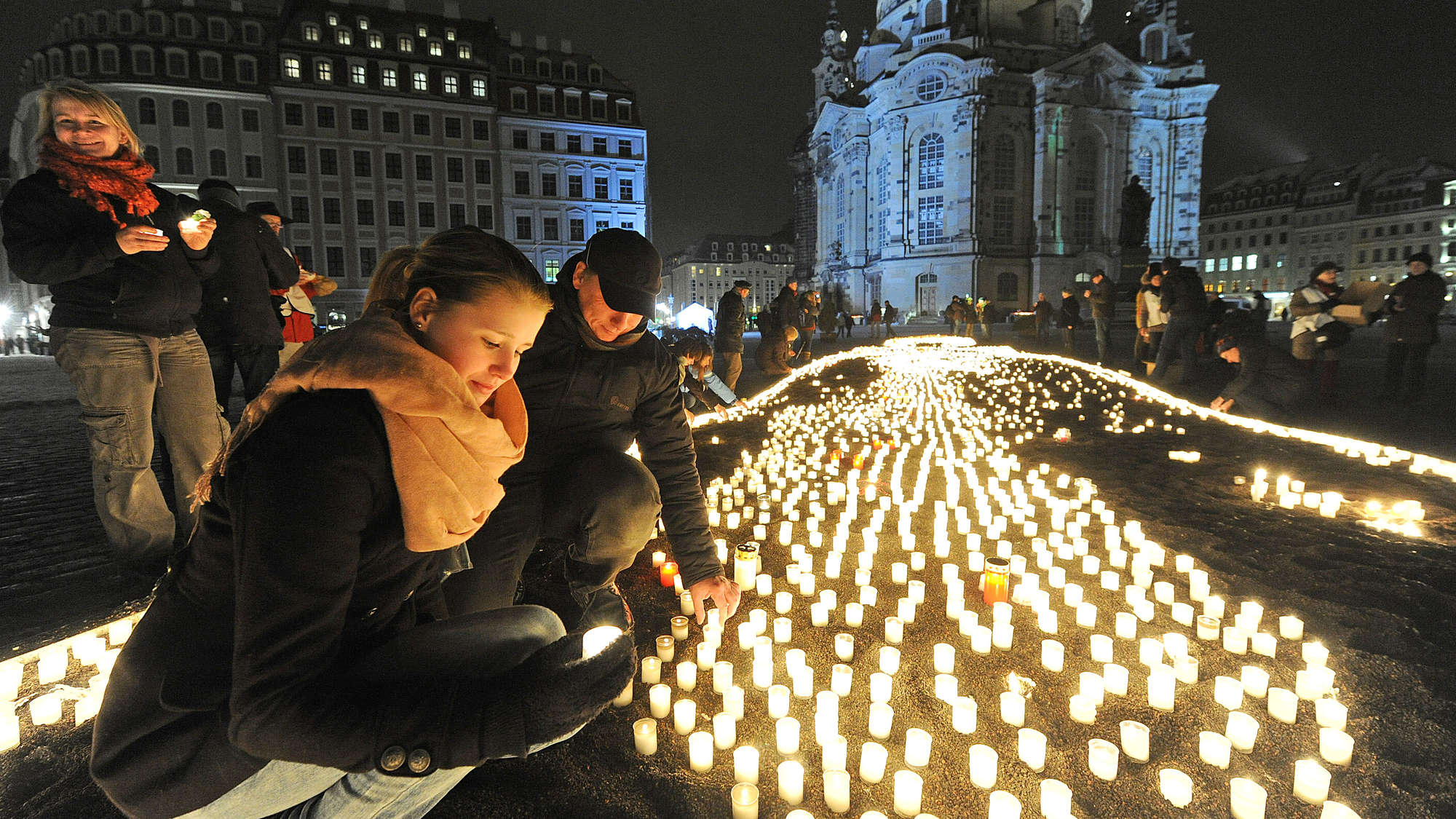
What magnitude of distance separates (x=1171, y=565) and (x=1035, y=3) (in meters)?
60.8

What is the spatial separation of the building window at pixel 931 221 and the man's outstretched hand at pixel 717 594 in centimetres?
4764

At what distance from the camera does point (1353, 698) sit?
8.43 feet

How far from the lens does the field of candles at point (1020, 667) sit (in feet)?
6.92

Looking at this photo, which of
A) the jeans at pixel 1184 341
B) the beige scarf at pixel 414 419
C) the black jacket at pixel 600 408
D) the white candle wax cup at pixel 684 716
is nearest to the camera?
the beige scarf at pixel 414 419

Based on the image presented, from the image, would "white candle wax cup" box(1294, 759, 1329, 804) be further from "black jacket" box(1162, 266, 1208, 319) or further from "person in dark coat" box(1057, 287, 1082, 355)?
"person in dark coat" box(1057, 287, 1082, 355)

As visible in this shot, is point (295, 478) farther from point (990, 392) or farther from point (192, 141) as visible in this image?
point (192, 141)

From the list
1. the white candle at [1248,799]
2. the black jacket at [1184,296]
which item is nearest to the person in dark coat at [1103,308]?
the black jacket at [1184,296]

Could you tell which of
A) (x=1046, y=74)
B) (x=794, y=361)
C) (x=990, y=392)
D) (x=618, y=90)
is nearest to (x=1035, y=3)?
(x=1046, y=74)

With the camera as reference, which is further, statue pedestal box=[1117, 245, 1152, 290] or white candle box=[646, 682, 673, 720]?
statue pedestal box=[1117, 245, 1152, 290]

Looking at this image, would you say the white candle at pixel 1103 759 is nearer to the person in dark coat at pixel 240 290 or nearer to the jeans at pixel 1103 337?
the person in dark coat at pixel 240 290

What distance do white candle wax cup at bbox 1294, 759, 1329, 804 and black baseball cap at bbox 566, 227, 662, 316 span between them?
255cm

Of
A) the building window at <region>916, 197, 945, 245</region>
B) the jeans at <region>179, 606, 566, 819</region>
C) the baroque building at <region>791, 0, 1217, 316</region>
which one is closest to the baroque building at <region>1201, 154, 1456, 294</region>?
the baroque building at <region>791, 0, 1217, 316</region>

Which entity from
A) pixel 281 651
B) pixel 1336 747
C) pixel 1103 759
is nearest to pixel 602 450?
pixel 281 651

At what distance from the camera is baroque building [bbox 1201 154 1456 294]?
72.3m
